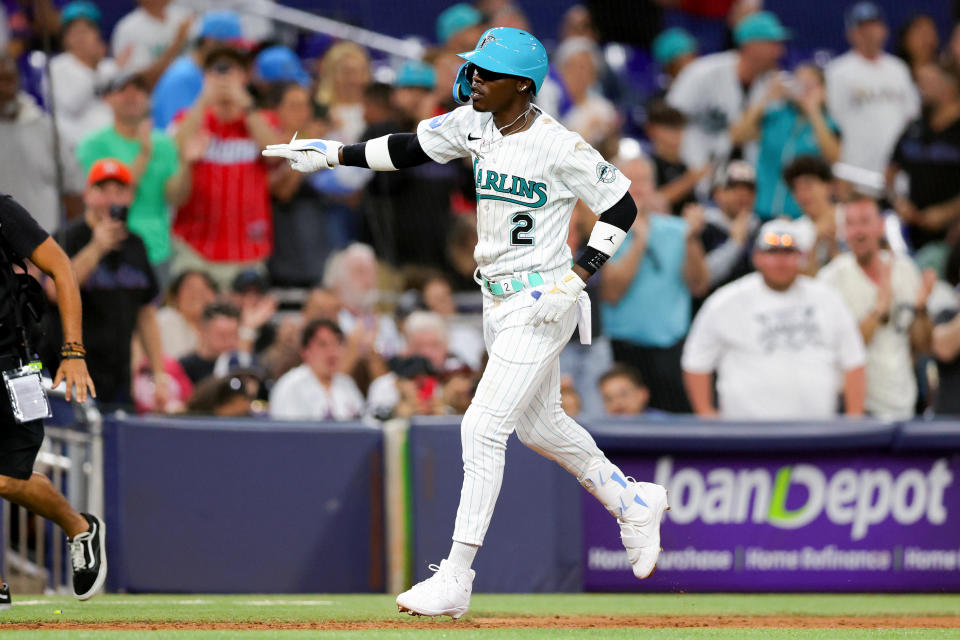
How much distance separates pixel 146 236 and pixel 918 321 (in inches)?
214

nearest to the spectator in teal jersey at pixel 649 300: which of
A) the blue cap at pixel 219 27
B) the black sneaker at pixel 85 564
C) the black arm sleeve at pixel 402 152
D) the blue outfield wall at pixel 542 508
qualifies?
the blue outfield wall at pixel 542 508

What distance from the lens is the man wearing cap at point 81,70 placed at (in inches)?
442

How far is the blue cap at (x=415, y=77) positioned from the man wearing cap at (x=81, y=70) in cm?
228

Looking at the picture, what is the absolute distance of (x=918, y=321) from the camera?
10.7m

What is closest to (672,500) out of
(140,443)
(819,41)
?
(140,443)

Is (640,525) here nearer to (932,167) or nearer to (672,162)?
(672,162)

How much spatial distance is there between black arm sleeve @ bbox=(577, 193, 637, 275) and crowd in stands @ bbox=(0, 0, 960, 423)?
11.4 feet

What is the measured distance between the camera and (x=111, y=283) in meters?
9.65

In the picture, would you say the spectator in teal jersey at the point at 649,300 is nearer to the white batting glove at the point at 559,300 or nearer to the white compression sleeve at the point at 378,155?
the white compression sleeve at the point at 378,155

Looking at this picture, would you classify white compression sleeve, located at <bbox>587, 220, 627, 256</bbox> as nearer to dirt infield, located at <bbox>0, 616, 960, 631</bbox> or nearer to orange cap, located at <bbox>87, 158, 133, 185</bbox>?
dirt infield, located at <bbox>0, 616, 960, 631</bbox>

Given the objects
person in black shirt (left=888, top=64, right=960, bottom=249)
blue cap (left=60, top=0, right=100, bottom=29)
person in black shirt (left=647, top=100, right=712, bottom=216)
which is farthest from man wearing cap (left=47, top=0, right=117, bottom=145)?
person in black shirt (left=888, top=64, right=960, bottom=249)

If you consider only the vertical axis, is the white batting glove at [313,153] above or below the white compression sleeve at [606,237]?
above

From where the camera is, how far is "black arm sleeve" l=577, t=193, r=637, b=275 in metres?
6.28

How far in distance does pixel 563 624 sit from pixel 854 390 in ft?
13.7
